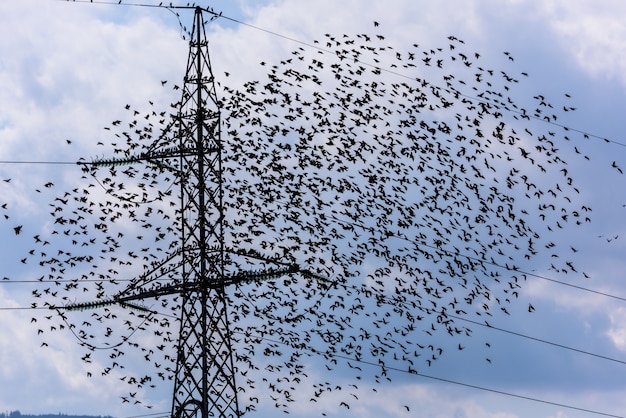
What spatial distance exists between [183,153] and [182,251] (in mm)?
4134

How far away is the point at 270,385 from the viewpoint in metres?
53.2

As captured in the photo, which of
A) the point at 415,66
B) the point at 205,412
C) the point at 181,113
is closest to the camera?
the point at 205,412

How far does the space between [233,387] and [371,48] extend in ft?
50.6

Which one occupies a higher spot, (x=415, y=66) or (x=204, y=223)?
(x=415, y=66)

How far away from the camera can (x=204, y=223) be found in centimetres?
4897

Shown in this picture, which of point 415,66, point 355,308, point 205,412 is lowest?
point 205,412

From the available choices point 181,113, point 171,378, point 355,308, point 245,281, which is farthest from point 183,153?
point 355,308

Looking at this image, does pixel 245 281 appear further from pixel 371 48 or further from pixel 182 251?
pixel 371 48

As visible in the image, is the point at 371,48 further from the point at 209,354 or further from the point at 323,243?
the point at 209,354

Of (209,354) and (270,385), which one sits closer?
(209,354)

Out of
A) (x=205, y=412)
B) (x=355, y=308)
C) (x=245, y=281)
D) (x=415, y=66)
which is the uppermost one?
(x=415, y=66)

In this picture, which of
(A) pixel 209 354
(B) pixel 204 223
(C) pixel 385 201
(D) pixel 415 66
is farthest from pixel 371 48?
(A) pixel 209 354

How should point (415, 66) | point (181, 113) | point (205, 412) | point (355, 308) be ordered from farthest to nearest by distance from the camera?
1. point (355, 308)
2. point (415, 66)
3. point (181, 113)
4. point (205, 412)

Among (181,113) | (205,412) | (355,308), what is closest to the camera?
(205,412)
